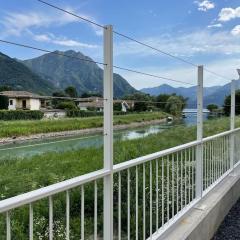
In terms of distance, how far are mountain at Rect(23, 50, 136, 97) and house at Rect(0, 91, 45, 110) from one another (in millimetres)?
161

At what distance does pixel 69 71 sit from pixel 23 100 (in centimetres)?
50

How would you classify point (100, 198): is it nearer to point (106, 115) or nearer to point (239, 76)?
point (106, 115)

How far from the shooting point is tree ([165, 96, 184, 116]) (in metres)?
3.42

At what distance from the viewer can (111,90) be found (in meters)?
1.75

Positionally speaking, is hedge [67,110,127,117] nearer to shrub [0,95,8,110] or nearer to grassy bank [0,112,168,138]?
grassy bank [0,112,168,138]

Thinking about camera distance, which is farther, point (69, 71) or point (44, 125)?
point (69, 71)

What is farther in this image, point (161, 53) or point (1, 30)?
point (161, 53)

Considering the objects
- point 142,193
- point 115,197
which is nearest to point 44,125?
point 142,193

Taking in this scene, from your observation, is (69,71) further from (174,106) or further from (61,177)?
(61,177)

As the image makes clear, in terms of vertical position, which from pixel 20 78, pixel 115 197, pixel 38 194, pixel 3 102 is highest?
pixel 20 78

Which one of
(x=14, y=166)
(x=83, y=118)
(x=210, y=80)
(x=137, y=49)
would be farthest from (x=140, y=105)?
(x=14, y=166)

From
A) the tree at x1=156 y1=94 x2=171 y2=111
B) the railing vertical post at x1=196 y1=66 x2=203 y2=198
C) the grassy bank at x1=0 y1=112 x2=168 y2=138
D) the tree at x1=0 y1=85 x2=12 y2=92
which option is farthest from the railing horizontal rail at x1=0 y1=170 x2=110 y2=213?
the railing vertical post at x1=196 y1=66 x2=203 y2=198

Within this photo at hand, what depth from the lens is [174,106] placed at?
348cm

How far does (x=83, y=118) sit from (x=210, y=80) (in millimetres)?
2329
